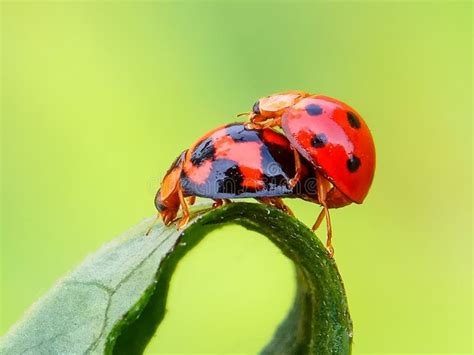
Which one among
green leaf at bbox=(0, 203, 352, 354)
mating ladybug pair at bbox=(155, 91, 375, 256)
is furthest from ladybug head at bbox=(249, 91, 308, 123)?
green leaf at bbox=(0, 203, 352, 354)

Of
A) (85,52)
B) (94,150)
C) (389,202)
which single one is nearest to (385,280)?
(389,202)

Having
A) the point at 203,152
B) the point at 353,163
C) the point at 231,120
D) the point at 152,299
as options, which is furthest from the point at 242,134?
the point at 231,120

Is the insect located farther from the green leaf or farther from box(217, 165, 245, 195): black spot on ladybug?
the green leaf

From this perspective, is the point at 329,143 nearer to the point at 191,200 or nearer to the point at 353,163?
the point at 353,163

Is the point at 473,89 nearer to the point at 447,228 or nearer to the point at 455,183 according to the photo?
the point at 455,183

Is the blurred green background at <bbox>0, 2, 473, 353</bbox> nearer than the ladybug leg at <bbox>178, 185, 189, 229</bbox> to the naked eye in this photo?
No
